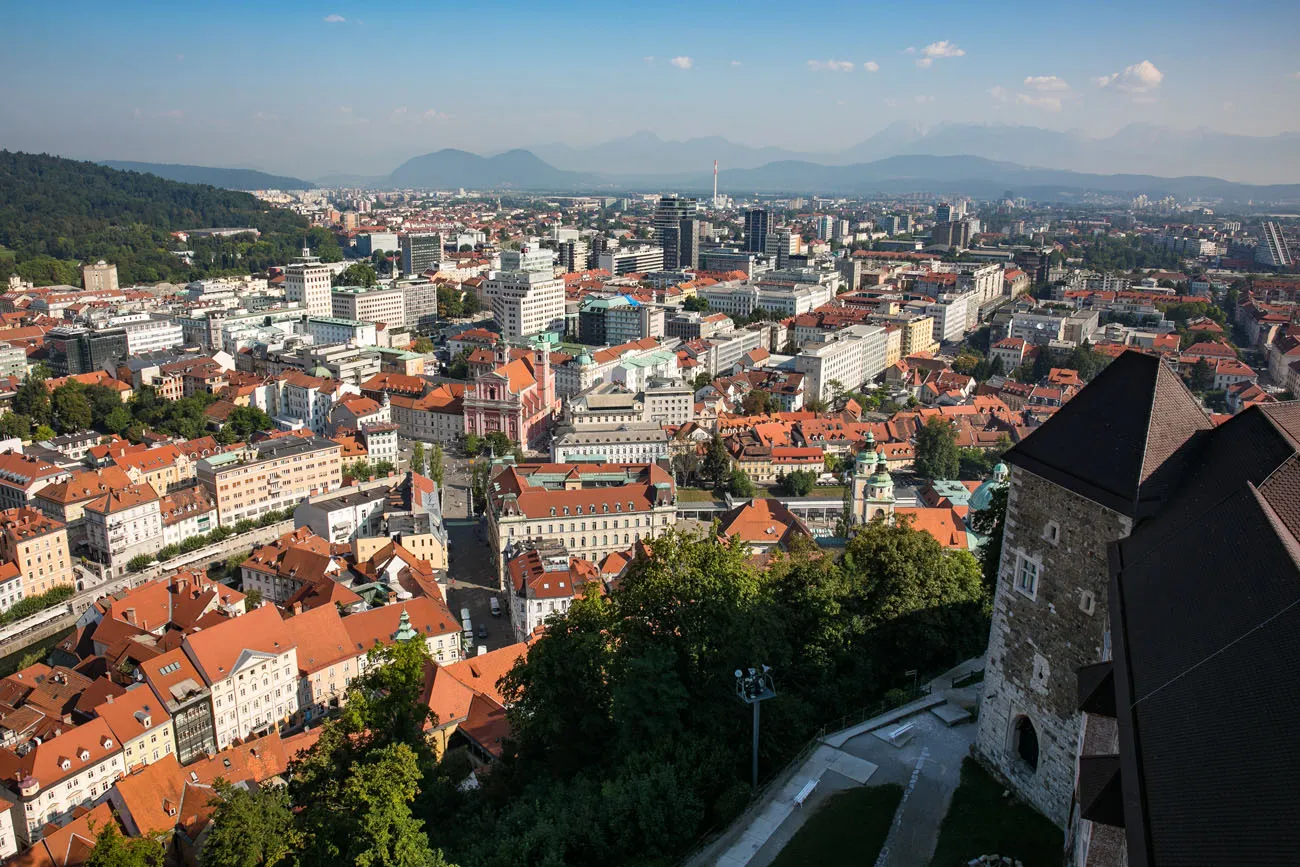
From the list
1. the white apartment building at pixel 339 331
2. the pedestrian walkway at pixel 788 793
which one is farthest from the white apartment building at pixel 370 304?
the pedestrian walkway at pixel 788 793

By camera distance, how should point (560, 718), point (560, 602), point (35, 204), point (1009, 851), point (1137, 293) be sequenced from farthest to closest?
point (35, 204)
point (1137, 293)
point (560, 602)
point (560, 718)
point (1009, 851)

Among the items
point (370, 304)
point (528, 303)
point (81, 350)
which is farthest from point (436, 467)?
point (370, 304)

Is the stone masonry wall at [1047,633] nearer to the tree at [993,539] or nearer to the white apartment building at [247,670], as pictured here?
the tree at [993,539]

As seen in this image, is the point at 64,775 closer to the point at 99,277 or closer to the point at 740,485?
the point at 740,485

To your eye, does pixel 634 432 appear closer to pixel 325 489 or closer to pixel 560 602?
pixel 325 489

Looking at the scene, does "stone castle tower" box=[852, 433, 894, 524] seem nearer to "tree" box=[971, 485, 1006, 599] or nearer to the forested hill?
"tree" box=[971, 485, 1006, 599]

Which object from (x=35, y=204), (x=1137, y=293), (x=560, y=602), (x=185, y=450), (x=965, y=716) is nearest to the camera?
(x=965, y=716)

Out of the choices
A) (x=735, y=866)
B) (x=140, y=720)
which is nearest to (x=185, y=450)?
(x=140, y=720)
